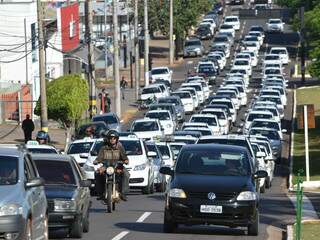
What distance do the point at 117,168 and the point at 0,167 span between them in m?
9.22

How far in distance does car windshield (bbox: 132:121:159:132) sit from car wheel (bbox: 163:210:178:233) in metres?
30.0

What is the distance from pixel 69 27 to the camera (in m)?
84.8

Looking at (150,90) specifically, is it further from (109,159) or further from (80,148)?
(109,159)

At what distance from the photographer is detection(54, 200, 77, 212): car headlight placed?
2109cm

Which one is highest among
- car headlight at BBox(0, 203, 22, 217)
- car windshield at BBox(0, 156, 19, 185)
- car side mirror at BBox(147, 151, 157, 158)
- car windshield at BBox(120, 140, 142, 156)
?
car windshield at BBox(0, 156, 19, 185)

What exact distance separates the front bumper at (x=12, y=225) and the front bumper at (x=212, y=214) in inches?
248

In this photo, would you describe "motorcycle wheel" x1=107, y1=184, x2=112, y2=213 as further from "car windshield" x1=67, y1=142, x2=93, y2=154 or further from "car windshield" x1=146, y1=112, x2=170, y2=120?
"car windshield" x1=146, y1=112, x2=170, y2=120

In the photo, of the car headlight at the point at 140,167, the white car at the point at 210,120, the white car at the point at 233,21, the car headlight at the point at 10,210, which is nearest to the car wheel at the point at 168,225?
the car headlight at the point at 10,210

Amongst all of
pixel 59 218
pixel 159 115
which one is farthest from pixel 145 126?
pixel 59 218

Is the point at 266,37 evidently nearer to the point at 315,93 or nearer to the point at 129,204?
the point at 315,93

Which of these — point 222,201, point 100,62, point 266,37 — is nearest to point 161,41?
point 266,37

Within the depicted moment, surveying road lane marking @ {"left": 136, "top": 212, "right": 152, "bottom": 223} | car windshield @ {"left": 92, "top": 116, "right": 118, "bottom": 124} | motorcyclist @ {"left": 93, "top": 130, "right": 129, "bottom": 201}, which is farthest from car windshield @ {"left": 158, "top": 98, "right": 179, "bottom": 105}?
motorcyclist @ {"left": 93, "top": 130, "right": 129, "bottom": 201}

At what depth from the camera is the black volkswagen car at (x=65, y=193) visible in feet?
69.3

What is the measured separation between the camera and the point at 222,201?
2217cm
